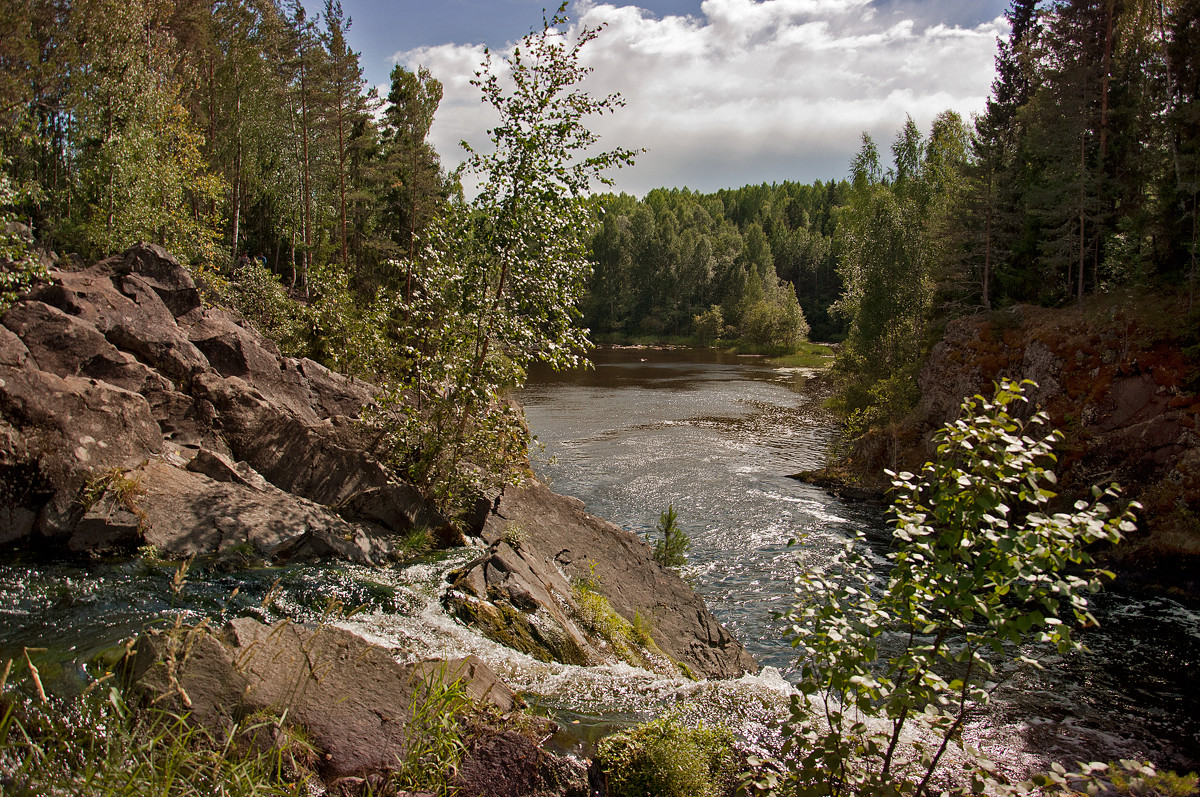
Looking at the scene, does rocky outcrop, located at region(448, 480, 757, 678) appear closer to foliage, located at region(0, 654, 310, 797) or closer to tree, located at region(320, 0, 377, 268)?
foliage, located at region(0, 654, 310, 797)

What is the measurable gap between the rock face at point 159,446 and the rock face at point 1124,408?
1657cm

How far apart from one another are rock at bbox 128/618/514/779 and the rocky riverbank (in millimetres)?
68

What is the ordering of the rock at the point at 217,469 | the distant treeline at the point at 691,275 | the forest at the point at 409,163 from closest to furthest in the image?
1. the rock at the point at 217,469
2. the forest at the point at 409,163
3. the distant treeline at the point at 691,275

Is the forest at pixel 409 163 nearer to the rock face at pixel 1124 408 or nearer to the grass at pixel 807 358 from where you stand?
the rock face at pixel 1124 408

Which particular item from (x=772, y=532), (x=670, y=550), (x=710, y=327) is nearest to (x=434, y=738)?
(x=670, y=550)

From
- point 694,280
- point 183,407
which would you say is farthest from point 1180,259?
point 694,280

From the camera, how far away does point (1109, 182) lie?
2530cm

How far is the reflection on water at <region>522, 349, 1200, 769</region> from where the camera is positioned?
9789 millimetres

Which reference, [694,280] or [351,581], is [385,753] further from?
[694,280]

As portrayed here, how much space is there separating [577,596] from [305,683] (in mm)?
5870

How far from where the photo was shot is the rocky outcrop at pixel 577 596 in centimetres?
820

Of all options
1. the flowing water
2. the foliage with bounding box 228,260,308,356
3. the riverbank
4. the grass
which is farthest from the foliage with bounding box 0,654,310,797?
the grass

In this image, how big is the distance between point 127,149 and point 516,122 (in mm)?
23998

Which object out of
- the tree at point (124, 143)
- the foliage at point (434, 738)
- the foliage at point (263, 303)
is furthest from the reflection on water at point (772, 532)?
the tree at point (124, 143)
